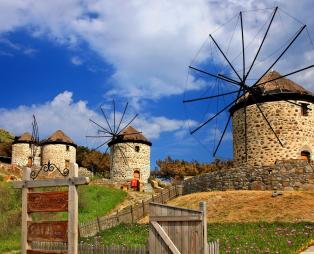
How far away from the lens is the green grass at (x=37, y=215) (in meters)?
19.6

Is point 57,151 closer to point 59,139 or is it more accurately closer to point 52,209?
point 59,139

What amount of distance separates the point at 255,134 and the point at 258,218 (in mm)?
9851

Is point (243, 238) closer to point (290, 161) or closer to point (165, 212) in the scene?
point (165, 212)

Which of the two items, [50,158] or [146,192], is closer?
[146,192]

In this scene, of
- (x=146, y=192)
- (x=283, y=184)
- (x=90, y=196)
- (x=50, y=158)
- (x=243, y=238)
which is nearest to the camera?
(x=243, y=238)

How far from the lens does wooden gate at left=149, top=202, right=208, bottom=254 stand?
9398mm

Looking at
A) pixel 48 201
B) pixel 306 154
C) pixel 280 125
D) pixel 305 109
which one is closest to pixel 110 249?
pixel 48 201

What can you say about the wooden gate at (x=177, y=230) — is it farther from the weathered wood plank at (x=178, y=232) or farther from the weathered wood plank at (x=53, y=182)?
the weathered wood plank at (x=53, y=182)

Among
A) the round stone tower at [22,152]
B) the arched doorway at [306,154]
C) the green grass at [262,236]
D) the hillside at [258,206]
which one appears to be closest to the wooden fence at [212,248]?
the green grass at [262,236]

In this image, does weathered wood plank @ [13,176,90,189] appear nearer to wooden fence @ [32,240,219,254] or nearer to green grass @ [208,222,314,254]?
wooden fence @ [32,240,219,254]

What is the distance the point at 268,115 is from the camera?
28.9 m

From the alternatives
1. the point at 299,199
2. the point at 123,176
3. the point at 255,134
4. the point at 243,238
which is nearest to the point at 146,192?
the point at 123,176

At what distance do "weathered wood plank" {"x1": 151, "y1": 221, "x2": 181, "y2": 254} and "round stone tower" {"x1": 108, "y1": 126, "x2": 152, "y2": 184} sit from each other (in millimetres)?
36510

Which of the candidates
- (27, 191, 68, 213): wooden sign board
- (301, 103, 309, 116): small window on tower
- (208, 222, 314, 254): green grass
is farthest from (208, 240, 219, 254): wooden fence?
(301, 103, 309, 116): small window on tower
